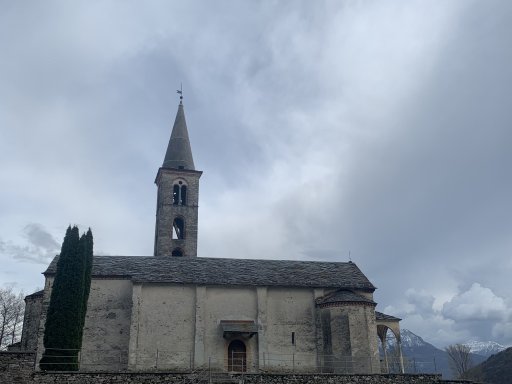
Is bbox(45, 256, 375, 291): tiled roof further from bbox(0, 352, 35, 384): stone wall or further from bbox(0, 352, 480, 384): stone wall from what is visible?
bbox(0, 352, 35, 384): stone wall

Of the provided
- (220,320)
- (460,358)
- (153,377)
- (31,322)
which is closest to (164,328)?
(220,320)

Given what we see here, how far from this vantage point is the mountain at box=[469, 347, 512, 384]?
71.8 meters

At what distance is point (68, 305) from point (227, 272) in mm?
12735

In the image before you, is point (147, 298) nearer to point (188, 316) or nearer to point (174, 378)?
point (188, 316)

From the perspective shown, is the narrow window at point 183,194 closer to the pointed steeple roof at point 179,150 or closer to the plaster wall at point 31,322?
the pointed steeple roof at point 179,150

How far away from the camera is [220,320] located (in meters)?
33.7

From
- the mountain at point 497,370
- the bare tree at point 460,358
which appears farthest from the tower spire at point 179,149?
the mountain at point 497,370

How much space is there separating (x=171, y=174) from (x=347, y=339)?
983 inches

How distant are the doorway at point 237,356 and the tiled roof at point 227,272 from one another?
433cm

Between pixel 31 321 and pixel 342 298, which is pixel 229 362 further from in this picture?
pixel 31 321

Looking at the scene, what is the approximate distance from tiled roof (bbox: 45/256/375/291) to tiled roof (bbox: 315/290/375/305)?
2.66ft

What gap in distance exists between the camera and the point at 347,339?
3197 cm

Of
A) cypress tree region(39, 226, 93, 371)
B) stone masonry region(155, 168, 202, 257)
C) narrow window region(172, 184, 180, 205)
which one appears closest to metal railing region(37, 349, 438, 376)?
cypress tree region(39, 226, 93, 371)

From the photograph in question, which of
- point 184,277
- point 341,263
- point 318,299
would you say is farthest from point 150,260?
point 341,263
